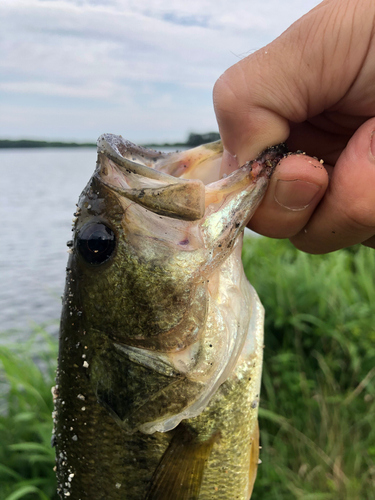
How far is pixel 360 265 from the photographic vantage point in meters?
5.24

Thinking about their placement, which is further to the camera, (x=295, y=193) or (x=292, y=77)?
(x=295, y=193)

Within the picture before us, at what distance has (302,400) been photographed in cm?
405

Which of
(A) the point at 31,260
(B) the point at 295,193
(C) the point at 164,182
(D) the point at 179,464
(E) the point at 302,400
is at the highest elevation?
(C) the point at 164,182

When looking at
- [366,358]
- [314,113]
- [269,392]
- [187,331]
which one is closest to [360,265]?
[366,358]

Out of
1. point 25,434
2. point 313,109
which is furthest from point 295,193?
point 25,434

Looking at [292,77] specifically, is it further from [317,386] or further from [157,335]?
[317,386]

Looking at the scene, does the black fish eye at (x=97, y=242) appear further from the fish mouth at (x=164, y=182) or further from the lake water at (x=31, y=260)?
the lake water at (x=31, y=260)

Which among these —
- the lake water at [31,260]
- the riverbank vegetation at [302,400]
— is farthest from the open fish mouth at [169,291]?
the lake water at [31,260]

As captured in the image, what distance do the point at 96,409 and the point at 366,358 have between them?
315 cm

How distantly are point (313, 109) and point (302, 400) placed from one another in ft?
10.0

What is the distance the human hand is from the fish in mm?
161

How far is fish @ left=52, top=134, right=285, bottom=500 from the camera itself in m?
1.64

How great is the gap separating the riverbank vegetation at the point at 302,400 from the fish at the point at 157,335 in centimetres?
162

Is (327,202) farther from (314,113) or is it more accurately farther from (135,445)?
(135,445)
